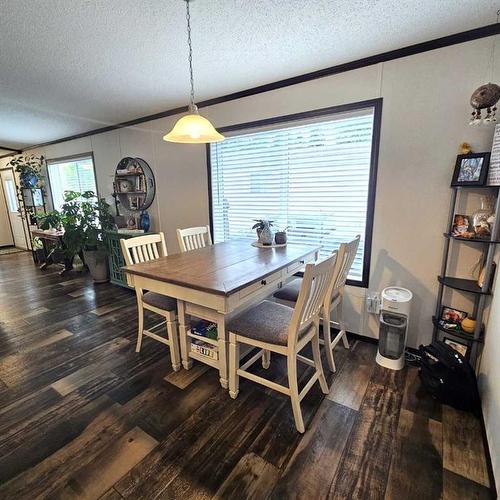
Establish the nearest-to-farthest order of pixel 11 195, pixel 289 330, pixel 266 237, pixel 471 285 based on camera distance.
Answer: pixel 289 330 < pixel 471 285 < pixel 266 237 < pixel 11 195

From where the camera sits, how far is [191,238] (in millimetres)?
2787

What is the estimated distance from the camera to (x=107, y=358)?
226cm

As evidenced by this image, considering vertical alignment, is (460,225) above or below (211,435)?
above

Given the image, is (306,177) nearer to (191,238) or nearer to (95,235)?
(191,238)

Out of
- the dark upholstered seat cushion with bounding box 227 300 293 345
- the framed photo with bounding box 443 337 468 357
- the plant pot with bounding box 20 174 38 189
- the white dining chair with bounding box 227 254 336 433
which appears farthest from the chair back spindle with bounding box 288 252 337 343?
the plant pot with bounding box 20 174 38 189

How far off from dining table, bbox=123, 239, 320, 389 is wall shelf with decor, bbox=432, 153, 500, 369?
1018 mm

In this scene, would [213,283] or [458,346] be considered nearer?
[213,283]

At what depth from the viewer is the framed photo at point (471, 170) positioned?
5.64 feet

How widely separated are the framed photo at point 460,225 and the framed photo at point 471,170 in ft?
0.82

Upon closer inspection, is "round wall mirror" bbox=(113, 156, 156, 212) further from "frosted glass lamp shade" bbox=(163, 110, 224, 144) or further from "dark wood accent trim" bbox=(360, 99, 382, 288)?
"dark wood accent trim" bbox=(360, 99, 382, 288)

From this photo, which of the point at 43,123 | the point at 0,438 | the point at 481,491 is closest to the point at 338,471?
the point at 481,491

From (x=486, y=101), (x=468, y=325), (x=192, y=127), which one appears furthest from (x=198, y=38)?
(x=468, y=325)

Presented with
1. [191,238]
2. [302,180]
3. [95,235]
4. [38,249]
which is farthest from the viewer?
[38,249]

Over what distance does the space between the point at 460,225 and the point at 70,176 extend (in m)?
6.14
